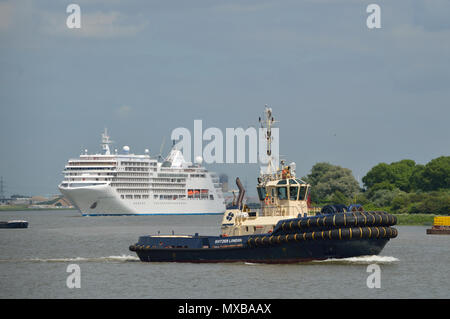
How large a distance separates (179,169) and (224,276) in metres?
155

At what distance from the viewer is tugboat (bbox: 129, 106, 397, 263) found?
45.0m

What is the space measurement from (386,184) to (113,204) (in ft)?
197

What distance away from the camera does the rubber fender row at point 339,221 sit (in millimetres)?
44625

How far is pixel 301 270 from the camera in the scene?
44719 millimetres

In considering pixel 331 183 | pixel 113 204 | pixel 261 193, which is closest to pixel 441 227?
pixel 261 193

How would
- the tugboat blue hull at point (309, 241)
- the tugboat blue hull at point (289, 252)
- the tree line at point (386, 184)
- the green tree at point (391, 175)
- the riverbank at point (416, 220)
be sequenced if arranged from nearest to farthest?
the tugboat blue hull at point (309, 241) < the tugboat blue hull at point (289, 252) < the riverbank at point (416, 220) < the tree line at point (386, 184) < the green tree at point (391, 175)

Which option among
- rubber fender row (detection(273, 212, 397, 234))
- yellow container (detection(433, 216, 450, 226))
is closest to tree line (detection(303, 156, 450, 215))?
yellow container (detection(433, 216, 450, 226))

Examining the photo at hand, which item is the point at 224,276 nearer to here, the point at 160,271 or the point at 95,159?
the point at 160,271

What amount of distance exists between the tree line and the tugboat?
73.0 meters
